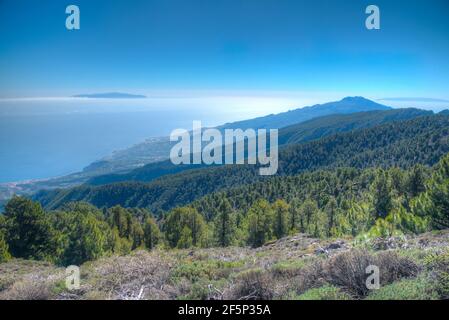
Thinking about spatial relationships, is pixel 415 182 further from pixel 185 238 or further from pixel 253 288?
pixel 253 288

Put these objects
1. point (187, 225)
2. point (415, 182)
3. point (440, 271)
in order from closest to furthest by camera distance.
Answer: point (440, 271) → point (415, 182) → point (187, 225)

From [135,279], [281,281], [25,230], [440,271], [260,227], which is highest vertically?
[440,271]

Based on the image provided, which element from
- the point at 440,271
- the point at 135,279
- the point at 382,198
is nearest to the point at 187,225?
the point at 382,198

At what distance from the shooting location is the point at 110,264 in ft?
32.3

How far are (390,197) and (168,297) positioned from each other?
2467 centimetres

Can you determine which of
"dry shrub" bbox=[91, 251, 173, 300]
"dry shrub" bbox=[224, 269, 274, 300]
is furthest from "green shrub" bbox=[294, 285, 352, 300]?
"dry shrub" bbox=[91, 251, 173, 300]

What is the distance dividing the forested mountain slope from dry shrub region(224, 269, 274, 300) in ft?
404

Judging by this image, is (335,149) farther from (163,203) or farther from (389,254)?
(389,254)

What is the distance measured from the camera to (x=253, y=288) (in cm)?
666

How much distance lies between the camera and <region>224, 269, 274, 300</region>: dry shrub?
21.3 feet

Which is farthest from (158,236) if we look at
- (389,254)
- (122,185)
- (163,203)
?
(122,185)

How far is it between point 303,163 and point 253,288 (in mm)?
165291

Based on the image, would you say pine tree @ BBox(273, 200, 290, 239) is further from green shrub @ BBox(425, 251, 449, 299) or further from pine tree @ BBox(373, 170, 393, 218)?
green shrub @ BBox(425, 251, 449, 299)
